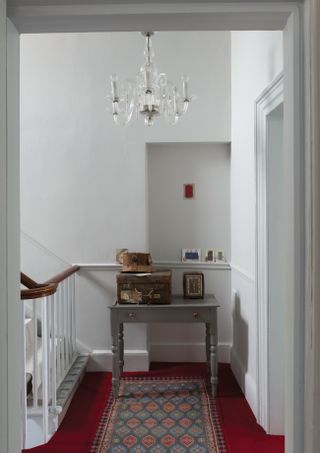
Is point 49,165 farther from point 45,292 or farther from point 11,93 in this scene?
point 11,93

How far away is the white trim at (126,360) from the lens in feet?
11.3

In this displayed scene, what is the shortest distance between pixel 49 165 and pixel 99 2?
258 cm

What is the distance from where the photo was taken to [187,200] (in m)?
3.69

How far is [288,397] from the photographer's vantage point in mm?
1059

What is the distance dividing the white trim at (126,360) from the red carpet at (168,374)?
0.26 feet

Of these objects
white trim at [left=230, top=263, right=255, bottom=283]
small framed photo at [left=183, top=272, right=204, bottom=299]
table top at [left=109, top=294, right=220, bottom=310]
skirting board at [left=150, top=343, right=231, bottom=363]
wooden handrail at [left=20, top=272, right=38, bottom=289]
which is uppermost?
wooden handrail at [left=20, top=272, right=38, bottom=289]

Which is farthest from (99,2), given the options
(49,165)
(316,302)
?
(49,165)

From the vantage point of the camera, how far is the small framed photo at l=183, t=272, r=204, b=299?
3178 mm

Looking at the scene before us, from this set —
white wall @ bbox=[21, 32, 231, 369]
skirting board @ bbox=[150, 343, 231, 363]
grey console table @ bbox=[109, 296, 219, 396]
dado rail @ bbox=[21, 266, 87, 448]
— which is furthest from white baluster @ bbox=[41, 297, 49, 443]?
skirting board @ bbox=[150, 343, 231, 363]

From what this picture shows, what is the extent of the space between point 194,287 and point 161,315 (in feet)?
1.29

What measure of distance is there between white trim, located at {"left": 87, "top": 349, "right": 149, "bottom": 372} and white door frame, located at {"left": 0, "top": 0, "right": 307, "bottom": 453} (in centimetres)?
247

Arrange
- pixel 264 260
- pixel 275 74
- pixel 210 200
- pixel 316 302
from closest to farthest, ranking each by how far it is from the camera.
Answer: pixel 316 302 → pixel 275 74 → pixel 264 260 → pixel 210 200

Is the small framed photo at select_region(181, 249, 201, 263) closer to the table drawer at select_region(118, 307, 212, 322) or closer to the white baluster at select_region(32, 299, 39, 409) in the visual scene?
the table drawer at select_region(118, 307, 212, 322)

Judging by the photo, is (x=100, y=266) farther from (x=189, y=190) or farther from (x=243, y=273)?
(x=243, y=273)
